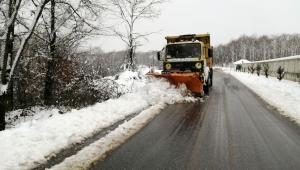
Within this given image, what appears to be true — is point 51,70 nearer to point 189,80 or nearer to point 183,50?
point 189,80

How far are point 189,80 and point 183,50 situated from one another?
6.82 feet

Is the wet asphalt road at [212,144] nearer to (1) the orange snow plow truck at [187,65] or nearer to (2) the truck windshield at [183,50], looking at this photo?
(1) the orange snow plow truck at [187,65]

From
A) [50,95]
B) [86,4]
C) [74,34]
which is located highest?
[86,4]

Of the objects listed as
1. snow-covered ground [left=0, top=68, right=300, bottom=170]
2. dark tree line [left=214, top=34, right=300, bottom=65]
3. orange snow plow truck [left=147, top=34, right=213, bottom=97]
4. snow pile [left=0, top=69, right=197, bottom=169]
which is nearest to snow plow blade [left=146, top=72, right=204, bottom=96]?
orange snow plow truck [left=147, top=34, right=213, bottom=97]

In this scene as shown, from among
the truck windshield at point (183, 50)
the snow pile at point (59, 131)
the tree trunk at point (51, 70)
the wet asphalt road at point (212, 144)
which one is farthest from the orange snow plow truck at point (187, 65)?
the tree trunk at point (51, 70)

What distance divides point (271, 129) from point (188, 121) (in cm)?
204

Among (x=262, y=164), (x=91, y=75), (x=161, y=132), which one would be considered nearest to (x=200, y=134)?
(x=161, y=132)

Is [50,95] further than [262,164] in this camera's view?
Yes

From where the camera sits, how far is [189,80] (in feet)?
32.0

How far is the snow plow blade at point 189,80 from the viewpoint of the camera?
9.72m

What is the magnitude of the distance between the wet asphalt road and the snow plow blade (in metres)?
3.00

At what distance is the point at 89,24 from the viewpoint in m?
8.54

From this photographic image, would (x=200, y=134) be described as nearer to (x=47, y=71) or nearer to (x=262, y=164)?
(x=262, y=164)

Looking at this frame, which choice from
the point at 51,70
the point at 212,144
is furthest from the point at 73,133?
the point at 51,70
